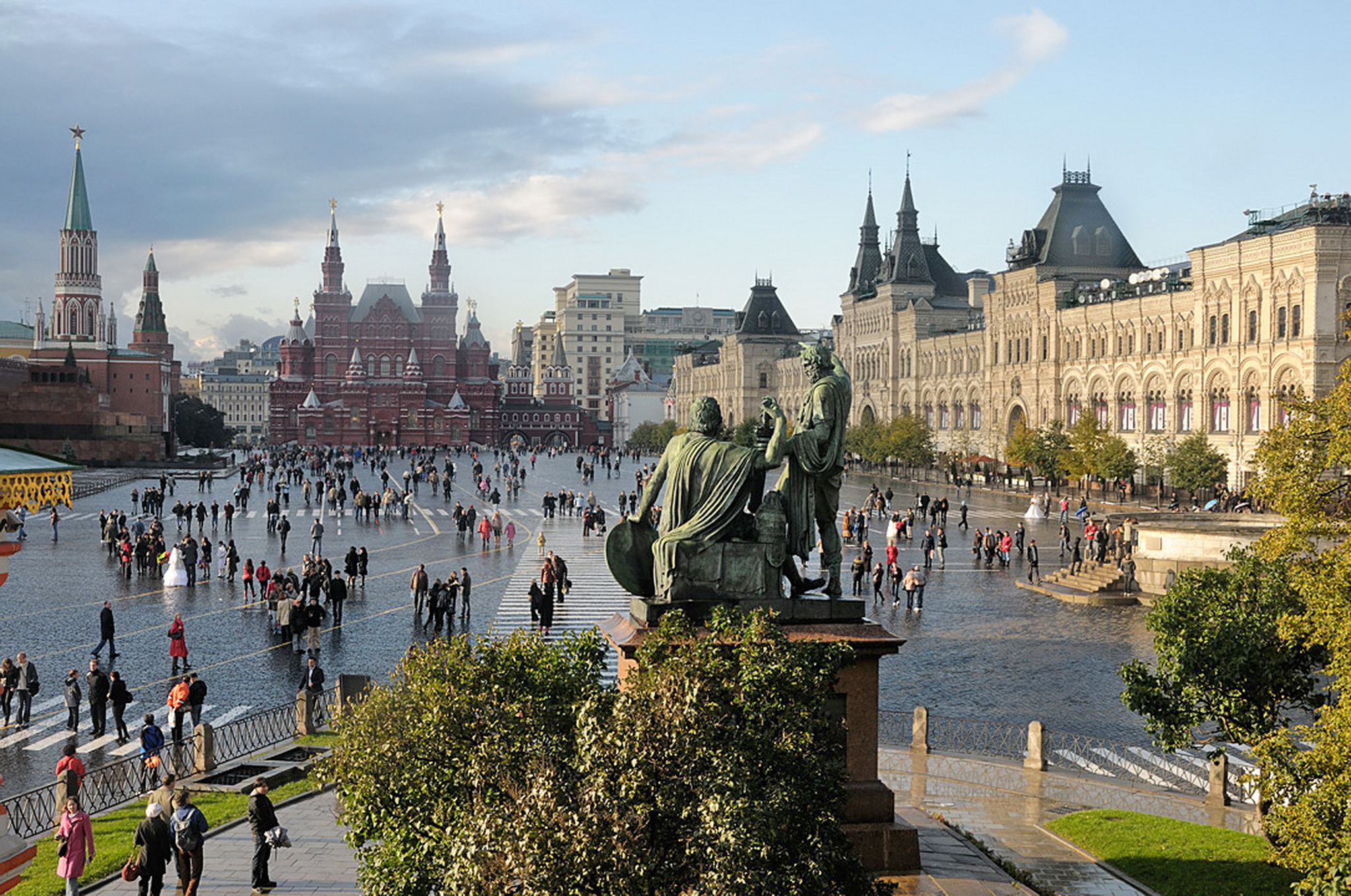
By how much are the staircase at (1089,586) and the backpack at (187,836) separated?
25541 mm

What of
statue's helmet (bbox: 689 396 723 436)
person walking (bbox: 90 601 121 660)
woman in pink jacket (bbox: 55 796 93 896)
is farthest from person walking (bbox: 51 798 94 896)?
person walking (bbox: 90 601 121 660)

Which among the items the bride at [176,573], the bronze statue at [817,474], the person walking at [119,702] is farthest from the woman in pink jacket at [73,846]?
the bride at [176,573]

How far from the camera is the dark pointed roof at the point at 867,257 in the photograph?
434 feet

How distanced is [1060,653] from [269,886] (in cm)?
1728

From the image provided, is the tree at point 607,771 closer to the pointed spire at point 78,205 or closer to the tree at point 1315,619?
the tree at point 1315,619

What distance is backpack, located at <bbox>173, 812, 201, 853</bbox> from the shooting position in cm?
1138

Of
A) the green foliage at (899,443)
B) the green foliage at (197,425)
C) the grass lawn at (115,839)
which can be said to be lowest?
the grass lawn at (115,839)

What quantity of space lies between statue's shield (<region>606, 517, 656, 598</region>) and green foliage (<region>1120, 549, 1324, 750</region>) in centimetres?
680

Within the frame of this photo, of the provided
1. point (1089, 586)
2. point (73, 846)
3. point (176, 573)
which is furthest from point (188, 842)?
point (1089, 586)

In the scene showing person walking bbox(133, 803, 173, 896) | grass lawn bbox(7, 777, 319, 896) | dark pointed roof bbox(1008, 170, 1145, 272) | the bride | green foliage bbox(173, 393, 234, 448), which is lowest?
grass lawn bbox(7, 777, 319, 896)

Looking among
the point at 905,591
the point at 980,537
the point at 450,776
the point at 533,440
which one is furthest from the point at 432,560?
the point at 533,440

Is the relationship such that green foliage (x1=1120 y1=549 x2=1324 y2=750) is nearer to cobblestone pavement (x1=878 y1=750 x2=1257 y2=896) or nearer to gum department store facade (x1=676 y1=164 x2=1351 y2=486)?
cobblestone pavement (x1=878 y1=750 x2=1257 y2=896)

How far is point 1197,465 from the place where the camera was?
56375mm

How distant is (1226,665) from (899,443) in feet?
243
